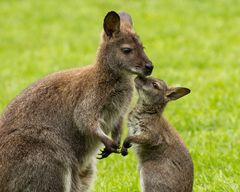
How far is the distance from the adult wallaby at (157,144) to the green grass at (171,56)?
3.01 ft

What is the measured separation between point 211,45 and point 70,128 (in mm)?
8934

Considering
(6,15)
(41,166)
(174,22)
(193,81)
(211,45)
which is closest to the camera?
(41,166)

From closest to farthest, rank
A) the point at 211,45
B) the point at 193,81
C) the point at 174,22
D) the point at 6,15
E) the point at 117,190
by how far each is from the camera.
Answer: the point at 117,190 → the point at 193,81 → the point at 211,45 → the point at 174,22 → the point at 6,15

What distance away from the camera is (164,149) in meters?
6.83

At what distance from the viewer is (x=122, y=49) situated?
7004 millimetres

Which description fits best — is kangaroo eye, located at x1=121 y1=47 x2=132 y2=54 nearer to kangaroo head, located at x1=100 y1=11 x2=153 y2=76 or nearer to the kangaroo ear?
kangaroo head, located at x1=100 y1=11 x2=153 y2=76

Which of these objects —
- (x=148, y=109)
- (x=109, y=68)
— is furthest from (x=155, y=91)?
(x=109, y=68)

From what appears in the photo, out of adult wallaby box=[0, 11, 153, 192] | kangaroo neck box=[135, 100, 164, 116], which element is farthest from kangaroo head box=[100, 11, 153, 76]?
kangaroo neck box=[135, 100, 164, 116]

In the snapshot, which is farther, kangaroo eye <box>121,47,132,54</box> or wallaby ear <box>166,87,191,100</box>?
wallaby ear <box>166,87,191,100</box>

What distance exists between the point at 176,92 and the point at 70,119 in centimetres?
115

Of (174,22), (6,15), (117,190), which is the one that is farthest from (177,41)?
(117,190)

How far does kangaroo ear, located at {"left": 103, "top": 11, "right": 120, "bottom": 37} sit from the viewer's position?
6.98m

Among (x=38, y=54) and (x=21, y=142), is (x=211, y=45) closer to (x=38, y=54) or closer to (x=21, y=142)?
(x=38, y=54)

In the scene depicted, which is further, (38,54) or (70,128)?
(38,54)
